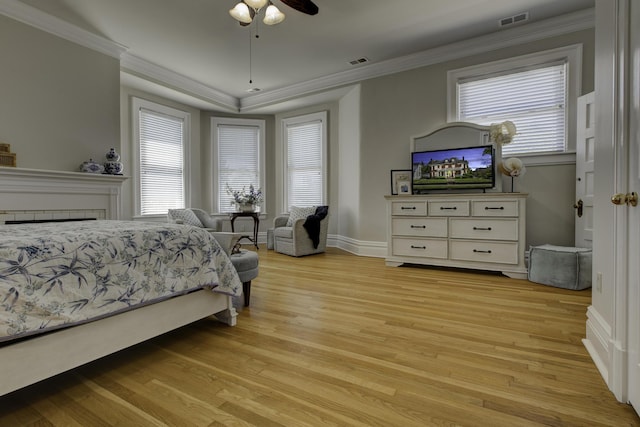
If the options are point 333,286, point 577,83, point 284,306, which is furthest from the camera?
point 577,83

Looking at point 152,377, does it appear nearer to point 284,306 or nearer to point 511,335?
point 284,306

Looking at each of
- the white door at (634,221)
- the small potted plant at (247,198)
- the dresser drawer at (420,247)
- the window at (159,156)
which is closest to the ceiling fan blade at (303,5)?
the white door at (634,221)

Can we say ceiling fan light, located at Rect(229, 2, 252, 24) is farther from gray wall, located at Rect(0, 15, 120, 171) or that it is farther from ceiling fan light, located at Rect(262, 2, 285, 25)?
gray wall, located at Rect(0, 15, 120, 171)

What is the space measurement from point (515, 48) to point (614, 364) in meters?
3.92

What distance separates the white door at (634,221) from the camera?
4.21 feet

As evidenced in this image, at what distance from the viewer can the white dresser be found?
11.7 feet

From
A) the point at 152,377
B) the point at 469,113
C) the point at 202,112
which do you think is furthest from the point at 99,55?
the point at 469,113

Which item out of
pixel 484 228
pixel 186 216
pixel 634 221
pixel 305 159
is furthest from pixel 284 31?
pixel 634 221

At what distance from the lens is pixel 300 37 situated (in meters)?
4.12

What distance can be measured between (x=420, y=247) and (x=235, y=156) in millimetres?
4227

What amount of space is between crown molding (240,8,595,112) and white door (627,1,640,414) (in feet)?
9.90

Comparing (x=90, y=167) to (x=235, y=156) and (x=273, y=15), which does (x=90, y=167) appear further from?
(x=235, y=156)

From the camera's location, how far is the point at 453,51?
14.2ft

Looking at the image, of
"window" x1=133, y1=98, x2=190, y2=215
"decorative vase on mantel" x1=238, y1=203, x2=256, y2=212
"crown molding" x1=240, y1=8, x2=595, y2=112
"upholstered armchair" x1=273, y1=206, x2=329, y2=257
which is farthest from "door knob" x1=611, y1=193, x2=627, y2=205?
"window" x1=133, y1=98, x2=190, y2=215
